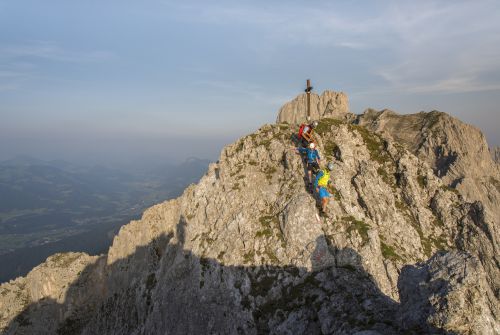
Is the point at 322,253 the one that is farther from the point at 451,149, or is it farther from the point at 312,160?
the point at 451,149

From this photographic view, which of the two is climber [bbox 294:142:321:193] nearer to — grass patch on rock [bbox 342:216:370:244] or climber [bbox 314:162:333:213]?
climber [bbox 314:162:333:213]

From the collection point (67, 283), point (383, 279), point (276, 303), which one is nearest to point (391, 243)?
point (383, 279)

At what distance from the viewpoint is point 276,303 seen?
31062mm

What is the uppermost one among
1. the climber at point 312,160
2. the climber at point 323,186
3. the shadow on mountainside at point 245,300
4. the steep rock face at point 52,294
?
the climber at point 312,160

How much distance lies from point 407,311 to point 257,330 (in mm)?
14735

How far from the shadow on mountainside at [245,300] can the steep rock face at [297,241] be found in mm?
111

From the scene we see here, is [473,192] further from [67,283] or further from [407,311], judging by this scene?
[67,283]

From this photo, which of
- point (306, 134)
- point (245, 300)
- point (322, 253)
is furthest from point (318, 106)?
point (245, 300)

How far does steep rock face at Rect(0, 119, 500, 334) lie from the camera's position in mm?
29438

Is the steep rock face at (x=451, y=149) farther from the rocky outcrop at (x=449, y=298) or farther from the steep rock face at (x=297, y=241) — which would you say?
the rocky outcrop at (x=449, y=298)

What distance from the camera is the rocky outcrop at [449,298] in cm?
1762

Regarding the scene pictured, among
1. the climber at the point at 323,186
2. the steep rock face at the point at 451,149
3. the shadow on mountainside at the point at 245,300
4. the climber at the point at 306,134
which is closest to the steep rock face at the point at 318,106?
the steep rock face at the point at 451,149

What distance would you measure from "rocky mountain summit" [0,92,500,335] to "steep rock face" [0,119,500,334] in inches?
5.1

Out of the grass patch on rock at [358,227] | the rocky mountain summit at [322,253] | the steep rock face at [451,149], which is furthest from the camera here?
the steep rock face at [451,149]
